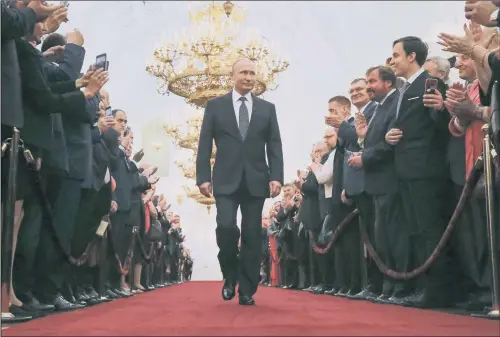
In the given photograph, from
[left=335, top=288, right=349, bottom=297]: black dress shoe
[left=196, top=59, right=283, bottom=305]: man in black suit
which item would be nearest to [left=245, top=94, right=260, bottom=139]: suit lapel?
[left=196, top=59, right=283, bottom=305]: man in black suit

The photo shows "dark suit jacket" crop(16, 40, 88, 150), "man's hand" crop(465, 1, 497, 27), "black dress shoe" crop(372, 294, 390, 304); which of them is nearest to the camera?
"man's hand" crop(465, 1, 497, 27)

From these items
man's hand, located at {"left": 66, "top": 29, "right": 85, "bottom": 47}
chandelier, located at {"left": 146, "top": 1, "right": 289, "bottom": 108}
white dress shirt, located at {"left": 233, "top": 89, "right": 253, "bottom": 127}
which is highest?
chandelier, located at {"left": 146, "top": 1, "right": 289, "bottom": 108}

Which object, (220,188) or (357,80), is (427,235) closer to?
(220,188)

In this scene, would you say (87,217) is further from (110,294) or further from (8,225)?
(8,225)

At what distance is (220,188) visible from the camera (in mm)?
4078

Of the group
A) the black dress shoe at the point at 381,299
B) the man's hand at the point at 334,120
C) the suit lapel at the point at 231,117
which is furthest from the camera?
the man's hand at the point at 334,120

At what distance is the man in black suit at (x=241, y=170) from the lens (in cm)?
408

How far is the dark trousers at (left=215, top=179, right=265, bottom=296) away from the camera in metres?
4.08

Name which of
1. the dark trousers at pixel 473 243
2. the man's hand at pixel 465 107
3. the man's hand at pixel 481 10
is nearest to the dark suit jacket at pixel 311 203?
the dark trousers at pixel 473 243

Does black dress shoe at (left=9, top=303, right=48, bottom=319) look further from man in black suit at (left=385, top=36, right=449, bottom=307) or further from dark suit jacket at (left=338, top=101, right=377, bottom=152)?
dark suit jacket at (left=338, top=101, right=377, bottom=152)

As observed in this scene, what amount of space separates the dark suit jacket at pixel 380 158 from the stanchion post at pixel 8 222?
251 cm

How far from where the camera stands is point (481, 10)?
3.03m

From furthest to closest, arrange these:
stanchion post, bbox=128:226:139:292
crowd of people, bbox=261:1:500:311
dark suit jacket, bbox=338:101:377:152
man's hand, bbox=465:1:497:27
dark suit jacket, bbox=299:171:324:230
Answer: stanchion post, bbox=128:226:139:292 < dark suit jacket, bbox=299:171:324:230 < dark suit jacket, bbox=338:101:377:152 < crowd of people, bbox=261:1:500:311 < man's hand, bbox=465:1:497:27

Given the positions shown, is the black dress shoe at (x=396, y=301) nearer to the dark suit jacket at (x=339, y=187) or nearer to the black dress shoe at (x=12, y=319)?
the dark suit jacket at (x=339, y=187)
